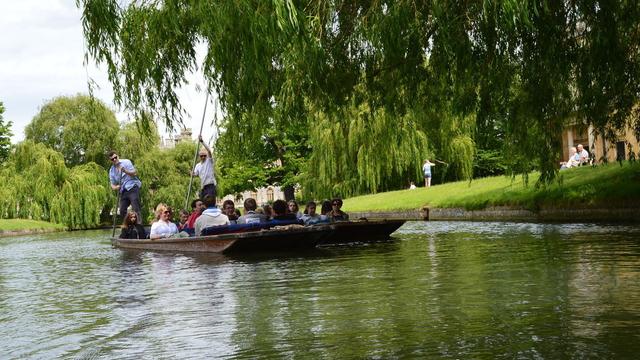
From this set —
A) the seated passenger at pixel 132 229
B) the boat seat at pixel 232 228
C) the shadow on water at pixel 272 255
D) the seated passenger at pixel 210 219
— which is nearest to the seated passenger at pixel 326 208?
the shadow on water at pixel 272 255

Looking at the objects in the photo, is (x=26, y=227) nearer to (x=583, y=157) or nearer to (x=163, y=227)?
(x=163, y=227)

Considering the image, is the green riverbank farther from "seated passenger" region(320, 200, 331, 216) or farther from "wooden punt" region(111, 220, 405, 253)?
"seated passenger" region(320, 200, 331, 216)

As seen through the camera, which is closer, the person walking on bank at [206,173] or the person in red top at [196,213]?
the person in red top at [196,213]

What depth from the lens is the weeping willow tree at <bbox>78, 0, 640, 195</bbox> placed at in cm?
656

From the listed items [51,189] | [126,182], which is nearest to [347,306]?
[126,182]

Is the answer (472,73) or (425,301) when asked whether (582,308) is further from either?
(472,73)

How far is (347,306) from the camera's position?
5.70 meters

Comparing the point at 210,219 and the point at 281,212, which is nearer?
the point at 210,219

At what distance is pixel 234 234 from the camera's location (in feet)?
34.4

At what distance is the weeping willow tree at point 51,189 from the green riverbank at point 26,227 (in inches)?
10.4

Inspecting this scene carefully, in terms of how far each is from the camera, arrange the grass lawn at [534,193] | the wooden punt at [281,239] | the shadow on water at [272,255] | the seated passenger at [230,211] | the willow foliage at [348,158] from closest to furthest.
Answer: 1. the shadow on water at [272,255]
2. the wooden punt at [281,239]
3. the seated passenger at [230,211]
4. the grass lawn at [534,193]
5. the willow foliage at [348,158]

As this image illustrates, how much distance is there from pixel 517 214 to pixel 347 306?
44.2ft

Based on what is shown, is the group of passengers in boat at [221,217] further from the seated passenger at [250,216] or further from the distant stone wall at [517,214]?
the distant stone wall at [517,214]

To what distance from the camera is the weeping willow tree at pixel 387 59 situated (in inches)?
258
